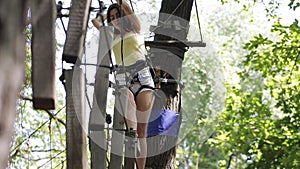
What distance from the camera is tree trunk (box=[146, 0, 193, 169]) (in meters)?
6.44

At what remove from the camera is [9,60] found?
134 centimetres

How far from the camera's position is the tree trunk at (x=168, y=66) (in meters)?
6.44

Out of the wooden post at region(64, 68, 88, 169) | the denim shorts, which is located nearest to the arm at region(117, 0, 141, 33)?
the denim shorts

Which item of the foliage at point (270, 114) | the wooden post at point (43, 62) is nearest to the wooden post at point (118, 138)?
the wooden post at point (43, 62)

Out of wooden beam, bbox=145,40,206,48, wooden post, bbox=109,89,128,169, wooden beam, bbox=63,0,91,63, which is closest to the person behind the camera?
wooden beam, bbox=63,0,91,63

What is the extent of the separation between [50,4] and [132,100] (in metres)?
2.87

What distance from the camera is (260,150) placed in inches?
499

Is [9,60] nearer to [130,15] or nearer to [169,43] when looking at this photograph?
[130,15]

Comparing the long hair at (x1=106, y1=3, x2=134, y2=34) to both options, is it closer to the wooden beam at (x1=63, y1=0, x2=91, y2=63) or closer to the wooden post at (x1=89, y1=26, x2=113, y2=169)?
the wooden post at (x1=89, y1=26, x2=113, y2=169)

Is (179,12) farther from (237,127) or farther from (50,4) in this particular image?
(237,127)

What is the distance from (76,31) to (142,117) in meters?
2.56

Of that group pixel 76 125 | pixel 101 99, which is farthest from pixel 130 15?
pixel 76 125

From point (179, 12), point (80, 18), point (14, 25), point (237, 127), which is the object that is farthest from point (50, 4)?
point (237, 127)

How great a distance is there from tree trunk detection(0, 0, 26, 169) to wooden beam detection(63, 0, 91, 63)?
4.53ft
